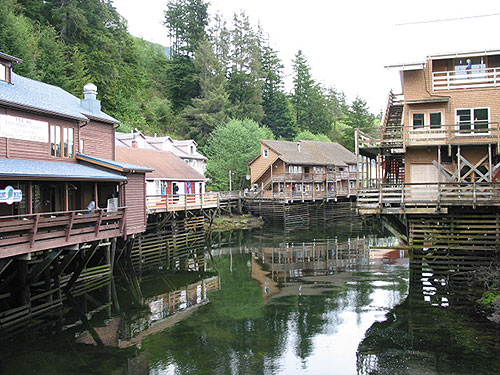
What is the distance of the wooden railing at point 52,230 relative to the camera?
14.2m

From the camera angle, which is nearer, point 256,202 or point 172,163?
point 172,163

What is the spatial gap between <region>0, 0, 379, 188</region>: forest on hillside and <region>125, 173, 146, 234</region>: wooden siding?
2090 centimetres

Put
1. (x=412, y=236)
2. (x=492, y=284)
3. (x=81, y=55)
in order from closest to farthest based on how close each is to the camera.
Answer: (x=492, y=284), (x=412, y=236), (x=81, y=55)

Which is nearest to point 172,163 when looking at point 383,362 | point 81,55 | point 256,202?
point 256,202

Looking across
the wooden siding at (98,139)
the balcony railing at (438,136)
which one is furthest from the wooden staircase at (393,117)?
the wooden siding at (98,139)

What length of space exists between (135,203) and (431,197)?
14608mm

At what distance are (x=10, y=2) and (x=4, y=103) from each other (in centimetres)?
3637

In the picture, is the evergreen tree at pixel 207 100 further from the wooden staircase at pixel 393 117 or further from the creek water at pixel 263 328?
the creek water at pixel 263 328

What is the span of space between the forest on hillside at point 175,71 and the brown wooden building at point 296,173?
29.3ft

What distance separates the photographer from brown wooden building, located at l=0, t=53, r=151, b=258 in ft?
51.7

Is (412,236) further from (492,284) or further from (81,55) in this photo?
(81,55)

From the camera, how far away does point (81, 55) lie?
48812mm

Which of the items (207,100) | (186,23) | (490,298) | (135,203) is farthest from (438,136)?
(186,23)

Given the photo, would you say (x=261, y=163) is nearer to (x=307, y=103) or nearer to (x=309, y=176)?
(x=309, y=176)
